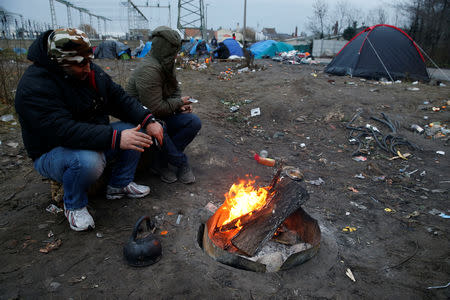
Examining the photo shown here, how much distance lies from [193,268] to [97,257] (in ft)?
2.55

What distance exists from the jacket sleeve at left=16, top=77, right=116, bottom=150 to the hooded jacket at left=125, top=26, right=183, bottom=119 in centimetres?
95

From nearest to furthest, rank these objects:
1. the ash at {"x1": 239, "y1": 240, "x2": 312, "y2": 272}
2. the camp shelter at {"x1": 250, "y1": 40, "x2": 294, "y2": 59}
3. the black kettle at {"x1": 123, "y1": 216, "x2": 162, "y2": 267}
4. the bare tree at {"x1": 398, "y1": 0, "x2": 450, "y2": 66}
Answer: the black kettle at {"x1": 123, "y1": 216, "x2": 162, "y2": 267} → the ash at {"x1": 239, "y1": 240, "x2": 312, "y2": 272} → the bare tree at {"x1": 398, "y1": 0, "x2": 450, "y2": 66} → the camp shelter at {"x1": 250, "y1": 40, "x2": 294, "y2": 59}

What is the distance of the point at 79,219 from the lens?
2.33 metres

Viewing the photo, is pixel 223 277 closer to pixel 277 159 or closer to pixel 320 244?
pixel 320 244

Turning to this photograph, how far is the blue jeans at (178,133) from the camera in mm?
3324

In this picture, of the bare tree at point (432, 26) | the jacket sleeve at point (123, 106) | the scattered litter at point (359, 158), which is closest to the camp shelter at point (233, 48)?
the bare tree at point (432, 26)

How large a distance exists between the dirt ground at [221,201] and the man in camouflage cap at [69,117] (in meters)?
0.43

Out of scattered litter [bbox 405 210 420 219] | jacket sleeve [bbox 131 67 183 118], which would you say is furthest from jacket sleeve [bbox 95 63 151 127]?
scattered litter [bbox 405 210 420 219]

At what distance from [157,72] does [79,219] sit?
175 centimetres

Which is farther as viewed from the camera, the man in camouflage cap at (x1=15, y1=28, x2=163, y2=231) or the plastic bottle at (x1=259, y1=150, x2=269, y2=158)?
the plastic bottle at (x1=259, y1=150, x2=269, y2=158)

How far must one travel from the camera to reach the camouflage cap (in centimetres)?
202

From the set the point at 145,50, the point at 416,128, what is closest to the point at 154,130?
the point at 416,128

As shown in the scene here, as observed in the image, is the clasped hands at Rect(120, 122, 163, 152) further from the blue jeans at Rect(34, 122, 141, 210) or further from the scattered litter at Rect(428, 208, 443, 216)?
the scattered litter at Rect(428, 208, 443, 216)

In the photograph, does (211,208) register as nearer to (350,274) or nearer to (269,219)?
(269,219)
